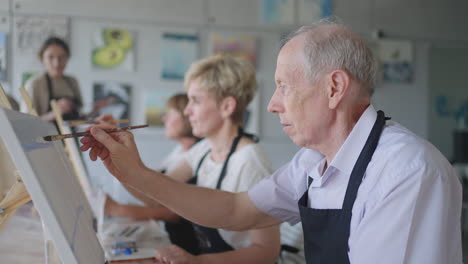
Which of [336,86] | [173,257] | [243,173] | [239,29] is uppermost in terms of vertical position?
[239,29]

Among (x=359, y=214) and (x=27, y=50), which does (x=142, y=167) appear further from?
(x=27, y=50)

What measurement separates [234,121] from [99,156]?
0.86 m

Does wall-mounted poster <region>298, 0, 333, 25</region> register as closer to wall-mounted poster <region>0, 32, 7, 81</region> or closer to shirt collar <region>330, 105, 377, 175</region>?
wall-mounted poster <region>0, 32, 7, 81</region>

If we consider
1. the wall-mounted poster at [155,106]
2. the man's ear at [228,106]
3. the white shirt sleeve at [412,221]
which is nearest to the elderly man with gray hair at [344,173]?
the white shirt sleeve at [412,221]

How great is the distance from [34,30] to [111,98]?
792 mm

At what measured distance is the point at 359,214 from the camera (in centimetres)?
91

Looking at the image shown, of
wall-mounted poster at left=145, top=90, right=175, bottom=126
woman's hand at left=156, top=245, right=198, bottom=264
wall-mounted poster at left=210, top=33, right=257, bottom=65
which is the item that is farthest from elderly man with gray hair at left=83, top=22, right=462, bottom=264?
wall-mounted poster at left=210, top=33, right=257, bottom=65

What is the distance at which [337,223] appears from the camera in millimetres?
973

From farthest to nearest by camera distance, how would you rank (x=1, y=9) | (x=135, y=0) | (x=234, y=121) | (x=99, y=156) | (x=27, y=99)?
(x=135, y=0) → (x=1, y=9) → (x=234, y=121) → (x=27, y=99) → (x=99, y=156)

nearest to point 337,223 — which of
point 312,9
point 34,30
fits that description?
point 34,30

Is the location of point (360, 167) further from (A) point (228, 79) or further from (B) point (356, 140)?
(A) point (228, 79)

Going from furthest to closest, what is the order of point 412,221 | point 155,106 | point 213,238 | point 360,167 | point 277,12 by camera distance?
point 277,12
point 155,106
point 213,238
point 360,167
point 412,221

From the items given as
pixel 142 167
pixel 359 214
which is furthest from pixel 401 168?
pixel 142 167

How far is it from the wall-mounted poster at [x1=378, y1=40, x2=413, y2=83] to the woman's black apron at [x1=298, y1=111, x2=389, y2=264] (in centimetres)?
368
